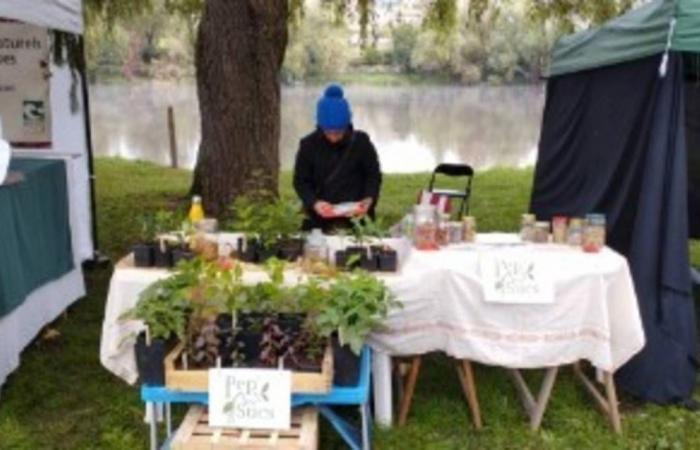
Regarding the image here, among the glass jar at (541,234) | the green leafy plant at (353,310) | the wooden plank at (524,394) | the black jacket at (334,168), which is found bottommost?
the wooden plank at (524,394)

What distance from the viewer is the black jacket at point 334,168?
4281 mm

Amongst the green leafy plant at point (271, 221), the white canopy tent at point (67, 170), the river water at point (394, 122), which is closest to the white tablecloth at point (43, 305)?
the white canopy tent at point (67, 170)

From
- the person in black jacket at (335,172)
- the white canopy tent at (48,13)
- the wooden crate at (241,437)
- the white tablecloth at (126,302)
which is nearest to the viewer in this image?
the wooden crate at (241,437)

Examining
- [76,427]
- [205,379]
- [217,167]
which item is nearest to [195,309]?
[205,379]

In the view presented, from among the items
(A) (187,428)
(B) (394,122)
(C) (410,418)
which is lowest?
(C) (410,418)

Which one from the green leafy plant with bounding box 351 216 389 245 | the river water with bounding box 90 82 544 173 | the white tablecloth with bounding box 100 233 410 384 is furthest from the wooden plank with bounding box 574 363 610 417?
the river water with bounding box 90 82 544 173

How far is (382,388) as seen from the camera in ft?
11.4

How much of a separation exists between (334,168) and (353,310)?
165 cm

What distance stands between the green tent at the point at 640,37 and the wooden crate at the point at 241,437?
7.40ft

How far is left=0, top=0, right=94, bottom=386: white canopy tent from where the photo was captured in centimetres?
396

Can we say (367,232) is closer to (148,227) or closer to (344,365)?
(344,365)

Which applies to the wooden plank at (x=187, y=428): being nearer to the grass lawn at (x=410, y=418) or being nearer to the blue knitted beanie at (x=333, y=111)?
the grass lawn at (x=410, y=418)

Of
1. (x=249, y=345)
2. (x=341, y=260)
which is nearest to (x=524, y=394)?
(x=341, y=260)

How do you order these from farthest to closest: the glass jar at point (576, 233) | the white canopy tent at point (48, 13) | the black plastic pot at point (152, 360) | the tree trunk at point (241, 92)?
the tree trunk at point (241, 92)
the white canopy tent at point (48, 13)
the glass jar at point (576, 233)
the black plastic pot at point (152, 360)
